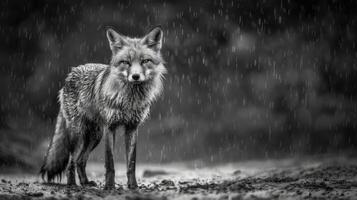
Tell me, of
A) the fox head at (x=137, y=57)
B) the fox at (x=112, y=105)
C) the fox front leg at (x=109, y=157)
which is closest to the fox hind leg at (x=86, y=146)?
the fox at (x=112, y=105)

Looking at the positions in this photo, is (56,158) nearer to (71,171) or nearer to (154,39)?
(71,171)

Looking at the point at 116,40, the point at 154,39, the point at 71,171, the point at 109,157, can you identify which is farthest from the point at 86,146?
the point at 154,39

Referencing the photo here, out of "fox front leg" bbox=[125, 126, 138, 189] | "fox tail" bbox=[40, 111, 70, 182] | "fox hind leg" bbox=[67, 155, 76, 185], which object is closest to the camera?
"fox front leg" bbox=[125, 126, 138, 189]

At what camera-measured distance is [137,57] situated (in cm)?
653

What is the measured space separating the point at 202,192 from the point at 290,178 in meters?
2.43

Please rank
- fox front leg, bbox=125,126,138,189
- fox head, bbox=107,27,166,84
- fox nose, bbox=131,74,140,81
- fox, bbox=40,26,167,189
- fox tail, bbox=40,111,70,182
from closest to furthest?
fox nose, bbox=131,74,140,81, fox head, bbox=107,27,166,84, fox, bbox=40,26,167,189, fox front leg, bbox=125,126,138,189, fox tail, bbox=40,111,70,182

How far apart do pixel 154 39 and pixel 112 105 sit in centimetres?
127

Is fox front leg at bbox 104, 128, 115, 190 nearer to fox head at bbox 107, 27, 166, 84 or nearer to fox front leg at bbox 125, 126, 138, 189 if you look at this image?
fox front leg at bbox 125, 126, 138, 189

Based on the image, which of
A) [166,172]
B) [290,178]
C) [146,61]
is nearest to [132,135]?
[146,61]

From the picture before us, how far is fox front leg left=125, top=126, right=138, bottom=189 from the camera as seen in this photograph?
6828mm

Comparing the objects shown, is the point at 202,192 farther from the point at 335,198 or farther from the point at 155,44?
the point at 155,44

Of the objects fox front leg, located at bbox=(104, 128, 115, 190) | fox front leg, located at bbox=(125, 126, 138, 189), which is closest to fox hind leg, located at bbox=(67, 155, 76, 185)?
fox front leg, located at bbox=(104, 128, 115, 190)

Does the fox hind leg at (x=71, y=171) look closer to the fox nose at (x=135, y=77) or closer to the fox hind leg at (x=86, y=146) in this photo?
the fox hind leg at (x=86, y=146)

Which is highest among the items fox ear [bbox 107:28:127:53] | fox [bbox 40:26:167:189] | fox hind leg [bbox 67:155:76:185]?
fox ear [bbox 107:28:127:53]
